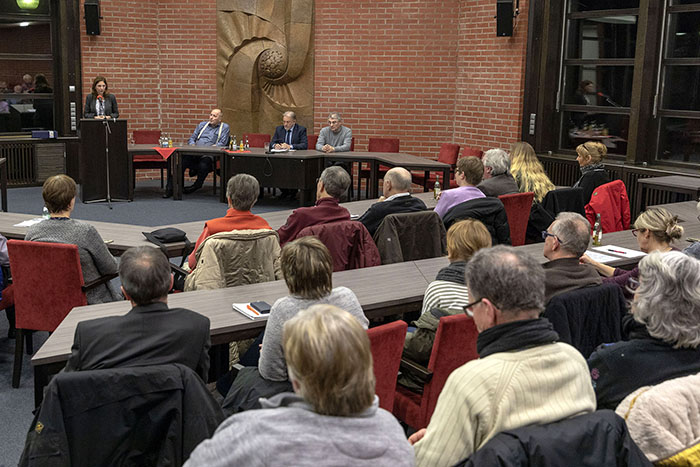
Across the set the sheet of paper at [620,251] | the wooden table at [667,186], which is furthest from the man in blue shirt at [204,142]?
the sheet of paper at [620,251]

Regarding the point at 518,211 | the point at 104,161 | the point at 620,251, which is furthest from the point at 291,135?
the point at 620,251

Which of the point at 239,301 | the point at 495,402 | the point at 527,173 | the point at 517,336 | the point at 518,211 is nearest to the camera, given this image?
the point at 495,402

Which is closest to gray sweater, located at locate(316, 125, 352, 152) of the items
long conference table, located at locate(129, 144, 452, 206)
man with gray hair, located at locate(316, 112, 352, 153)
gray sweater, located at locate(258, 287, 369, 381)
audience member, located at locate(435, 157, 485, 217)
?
man with gray hair, located at locate(316, 112, 352, 153)

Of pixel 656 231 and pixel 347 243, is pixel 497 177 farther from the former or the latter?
pixel 656 231

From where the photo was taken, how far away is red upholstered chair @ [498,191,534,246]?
6000 mm

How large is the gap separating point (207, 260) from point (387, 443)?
2556mm

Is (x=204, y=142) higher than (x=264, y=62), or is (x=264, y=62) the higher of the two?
(x=264, y=62)

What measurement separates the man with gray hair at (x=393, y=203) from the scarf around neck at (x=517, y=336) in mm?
3146

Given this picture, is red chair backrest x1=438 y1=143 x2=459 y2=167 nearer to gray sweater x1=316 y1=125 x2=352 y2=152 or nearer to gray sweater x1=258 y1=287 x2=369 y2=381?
gray sweater x1=316 y1=125 x2=352 y2=152

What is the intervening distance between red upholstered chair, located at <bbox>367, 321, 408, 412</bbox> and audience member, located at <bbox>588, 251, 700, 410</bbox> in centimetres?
74

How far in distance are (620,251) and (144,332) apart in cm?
326

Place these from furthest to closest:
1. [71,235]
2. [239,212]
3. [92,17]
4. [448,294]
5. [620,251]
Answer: [92,17] → [620,251] → [239,212] → [71,235] → [448,294]

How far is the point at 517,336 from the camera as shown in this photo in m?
2.00

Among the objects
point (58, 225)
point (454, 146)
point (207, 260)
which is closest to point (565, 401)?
point (207, 260)
